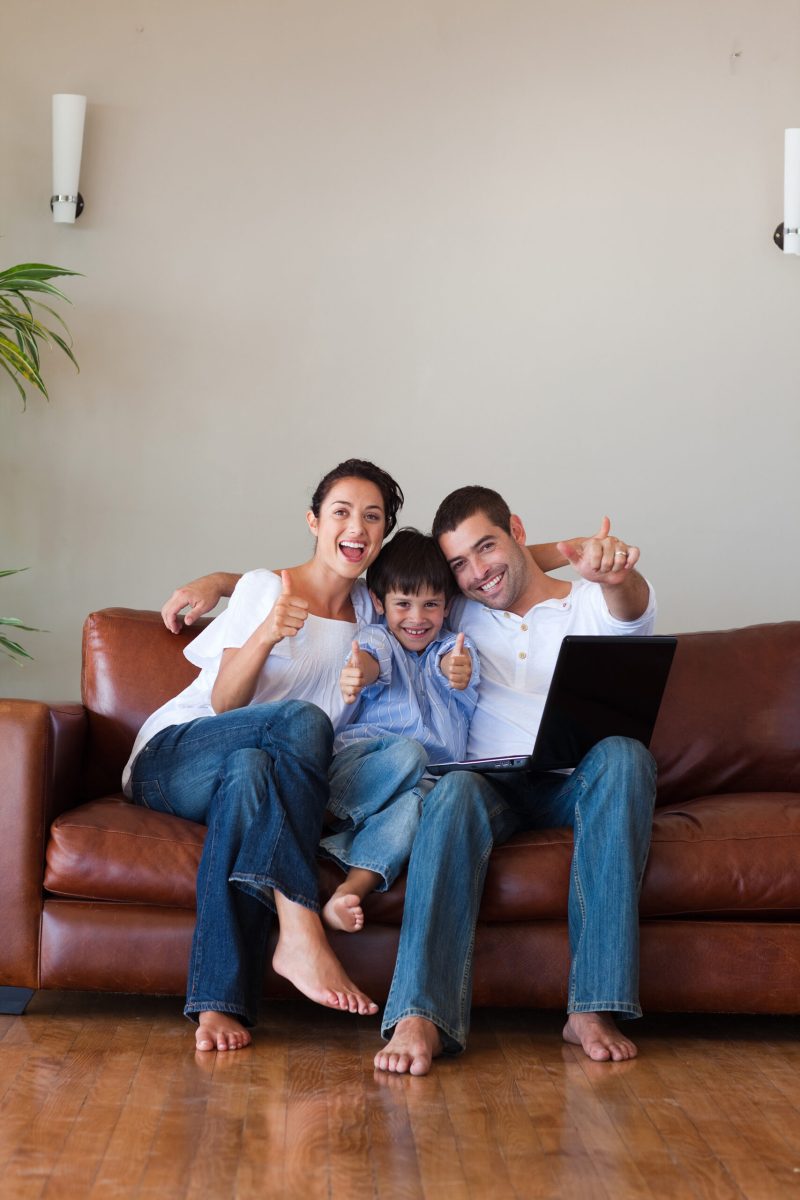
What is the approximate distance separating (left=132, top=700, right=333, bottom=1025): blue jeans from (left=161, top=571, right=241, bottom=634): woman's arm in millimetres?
395

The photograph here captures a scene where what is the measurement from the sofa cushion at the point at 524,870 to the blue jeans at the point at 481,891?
47 mm

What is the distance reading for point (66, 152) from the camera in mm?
3479

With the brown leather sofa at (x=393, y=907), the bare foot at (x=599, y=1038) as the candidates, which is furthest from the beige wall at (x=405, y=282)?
the bare foot at (x=599, y=1038)

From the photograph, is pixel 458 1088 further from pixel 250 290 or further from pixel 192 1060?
pixel 250 290

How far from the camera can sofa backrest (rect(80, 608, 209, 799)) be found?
268 cm

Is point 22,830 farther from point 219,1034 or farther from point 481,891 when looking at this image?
point 481,891

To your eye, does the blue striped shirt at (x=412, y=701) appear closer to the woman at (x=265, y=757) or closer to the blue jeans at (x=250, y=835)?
the woman at (x=265, y=757)

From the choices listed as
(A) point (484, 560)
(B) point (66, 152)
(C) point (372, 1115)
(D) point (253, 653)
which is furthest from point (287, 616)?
(B) point (66, 152)

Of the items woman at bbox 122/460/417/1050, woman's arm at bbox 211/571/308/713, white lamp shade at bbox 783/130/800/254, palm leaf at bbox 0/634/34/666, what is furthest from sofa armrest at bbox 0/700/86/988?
white lamp shade at bbox 783/130/800/254

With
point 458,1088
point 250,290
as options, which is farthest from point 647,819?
point 250,290

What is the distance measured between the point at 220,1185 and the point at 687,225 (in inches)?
121

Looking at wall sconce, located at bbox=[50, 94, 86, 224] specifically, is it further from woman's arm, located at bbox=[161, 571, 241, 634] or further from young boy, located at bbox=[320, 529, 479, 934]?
young boy, located at bbox=[320, 529, 479, 934]

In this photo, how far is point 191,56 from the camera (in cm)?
363

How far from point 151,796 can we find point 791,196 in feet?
8.40
